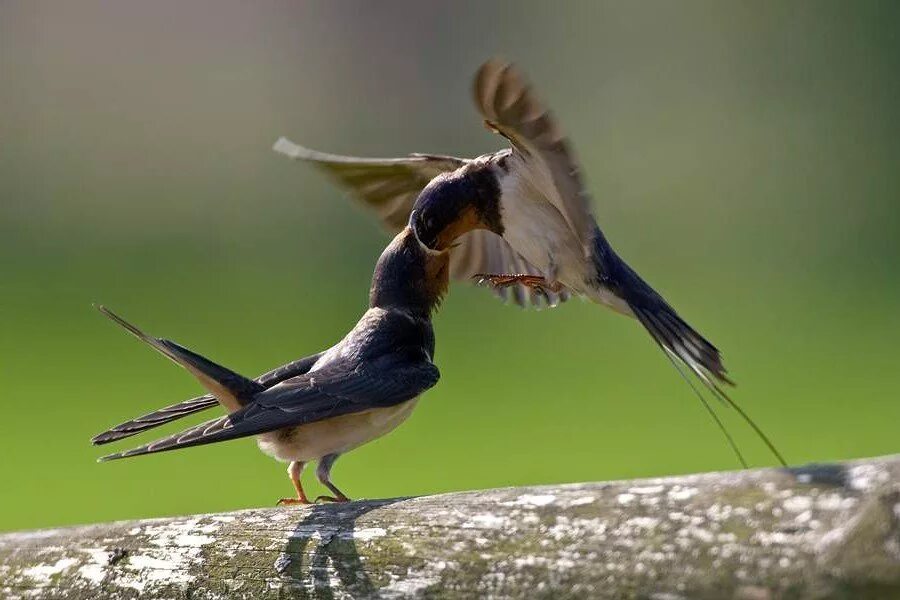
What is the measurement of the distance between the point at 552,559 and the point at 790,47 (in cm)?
1200

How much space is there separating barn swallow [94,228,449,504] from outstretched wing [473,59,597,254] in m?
0.36

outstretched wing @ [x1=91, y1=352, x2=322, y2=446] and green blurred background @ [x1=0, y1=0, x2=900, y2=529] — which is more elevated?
green blurred background @ [x1=0, y1=0, x2=900, y2=529]

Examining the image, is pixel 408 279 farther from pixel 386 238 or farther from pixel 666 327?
pixel 386 238

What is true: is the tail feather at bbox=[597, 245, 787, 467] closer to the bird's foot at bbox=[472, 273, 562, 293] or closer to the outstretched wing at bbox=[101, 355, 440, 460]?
the bird's foot at bbox=[472, 273, 562, 293]

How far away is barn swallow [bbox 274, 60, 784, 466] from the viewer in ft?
11.1

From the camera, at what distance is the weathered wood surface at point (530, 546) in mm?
1641

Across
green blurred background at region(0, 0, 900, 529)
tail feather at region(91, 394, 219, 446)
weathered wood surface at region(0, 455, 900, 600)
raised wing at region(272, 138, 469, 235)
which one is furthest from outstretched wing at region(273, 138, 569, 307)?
weathered wood surface at region(0, 455, 900, 600)

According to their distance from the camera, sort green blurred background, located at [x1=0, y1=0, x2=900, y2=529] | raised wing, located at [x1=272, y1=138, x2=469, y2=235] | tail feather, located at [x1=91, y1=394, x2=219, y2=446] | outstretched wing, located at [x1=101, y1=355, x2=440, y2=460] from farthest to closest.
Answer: green blurred background, located at [x1=0, y1=0, x2=900, y2=529], raised wing, located at [x1=272, y1=138, x2=469, y2=235], tail feather, located at [x1=91, y1=394, x2=219, y2=446], outstretched wing, located at [x1=101, y1=355, x2=440, y2=460]

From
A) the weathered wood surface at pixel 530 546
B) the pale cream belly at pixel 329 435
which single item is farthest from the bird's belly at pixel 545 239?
the weathered wood surface at pixel 530 546

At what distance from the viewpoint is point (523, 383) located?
8867mm

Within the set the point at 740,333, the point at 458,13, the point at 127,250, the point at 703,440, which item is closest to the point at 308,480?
the point at 703,440

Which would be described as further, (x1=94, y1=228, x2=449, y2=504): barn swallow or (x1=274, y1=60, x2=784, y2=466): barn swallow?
(x1=274, y1=60, x2=784, y2=466): barn swallow

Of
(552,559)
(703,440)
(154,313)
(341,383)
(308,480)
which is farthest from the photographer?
(154,313)

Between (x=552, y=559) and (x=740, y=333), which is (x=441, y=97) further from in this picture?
(x=552, y=559)
